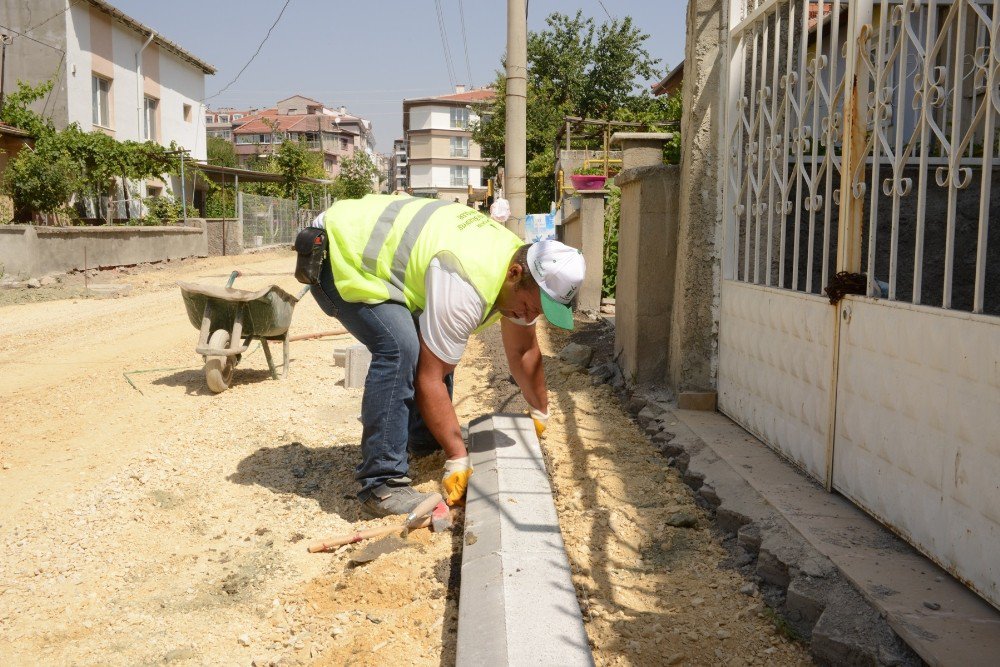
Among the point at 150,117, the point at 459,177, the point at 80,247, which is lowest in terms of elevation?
the point at 80,247

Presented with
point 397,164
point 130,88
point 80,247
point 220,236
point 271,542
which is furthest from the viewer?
point 397,164

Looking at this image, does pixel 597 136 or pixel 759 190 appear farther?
pixel 597 136

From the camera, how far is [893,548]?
3039 mm

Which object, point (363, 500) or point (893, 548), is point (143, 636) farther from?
point (893, 548)

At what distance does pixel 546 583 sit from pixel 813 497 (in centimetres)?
143

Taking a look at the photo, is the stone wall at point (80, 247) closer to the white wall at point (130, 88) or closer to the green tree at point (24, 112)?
the green tree at point (24, 112)

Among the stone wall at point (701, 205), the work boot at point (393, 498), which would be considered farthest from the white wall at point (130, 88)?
the work boot at point (393, 498)

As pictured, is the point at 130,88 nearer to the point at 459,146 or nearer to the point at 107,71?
the point at 107,71

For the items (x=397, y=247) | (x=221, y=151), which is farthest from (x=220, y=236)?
(x=221, y=151)

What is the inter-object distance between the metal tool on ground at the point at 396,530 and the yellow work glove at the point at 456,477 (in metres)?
0.13

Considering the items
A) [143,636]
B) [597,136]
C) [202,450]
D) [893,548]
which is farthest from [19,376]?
[597,136]

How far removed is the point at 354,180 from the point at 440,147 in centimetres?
2289

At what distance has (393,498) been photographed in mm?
3758

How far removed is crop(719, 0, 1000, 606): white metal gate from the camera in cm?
271
